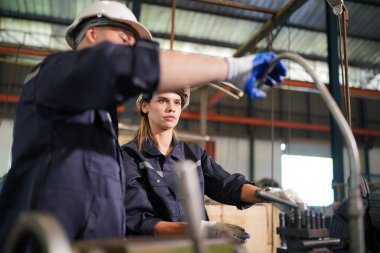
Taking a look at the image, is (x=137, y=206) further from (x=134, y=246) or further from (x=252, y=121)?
(x=252, y=121)

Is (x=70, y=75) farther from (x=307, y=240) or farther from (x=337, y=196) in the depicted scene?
(x=337, y=196)

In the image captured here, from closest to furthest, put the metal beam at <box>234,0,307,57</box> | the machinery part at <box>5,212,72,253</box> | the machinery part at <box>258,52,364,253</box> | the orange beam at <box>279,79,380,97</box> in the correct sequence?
the machinery part at <box>5,212,72,253</box> < the machinery part at <box>258,52,364,253</box> < the metal beam at <box>234,0,307,57</box> < the orange beam at <box>279,79,380,97</box>

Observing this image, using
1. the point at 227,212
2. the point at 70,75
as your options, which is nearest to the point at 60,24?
the point at 227,212

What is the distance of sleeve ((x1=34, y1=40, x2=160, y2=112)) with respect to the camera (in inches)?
33.0

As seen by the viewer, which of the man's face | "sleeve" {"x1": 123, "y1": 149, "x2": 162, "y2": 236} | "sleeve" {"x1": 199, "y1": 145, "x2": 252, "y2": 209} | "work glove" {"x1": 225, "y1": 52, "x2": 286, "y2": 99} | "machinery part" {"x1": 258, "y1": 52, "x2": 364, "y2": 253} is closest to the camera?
"machinery part" {"x1": 258, "y1": 52, "x2": 364, "y2": 253}

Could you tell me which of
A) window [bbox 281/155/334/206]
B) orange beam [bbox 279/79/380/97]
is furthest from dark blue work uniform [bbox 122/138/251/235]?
window [bbox 281/155/334/206]

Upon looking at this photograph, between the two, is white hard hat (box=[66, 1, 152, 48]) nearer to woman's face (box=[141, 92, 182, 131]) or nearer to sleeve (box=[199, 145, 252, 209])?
woman's face (box=[141, 92, 182, 131])

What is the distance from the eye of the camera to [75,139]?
39.3 inches

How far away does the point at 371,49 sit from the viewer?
664cm

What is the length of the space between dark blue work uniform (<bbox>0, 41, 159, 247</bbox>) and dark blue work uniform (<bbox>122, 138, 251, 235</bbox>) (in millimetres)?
365

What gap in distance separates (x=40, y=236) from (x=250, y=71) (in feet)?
2.26

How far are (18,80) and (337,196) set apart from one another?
6512mm

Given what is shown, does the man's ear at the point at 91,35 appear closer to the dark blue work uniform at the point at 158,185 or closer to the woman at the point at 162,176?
the woman at the point at 162,176

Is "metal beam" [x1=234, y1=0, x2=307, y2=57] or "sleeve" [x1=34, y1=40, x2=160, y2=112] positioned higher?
"metal beam" [x1=234, y1=0, x2=307, y2=57]
